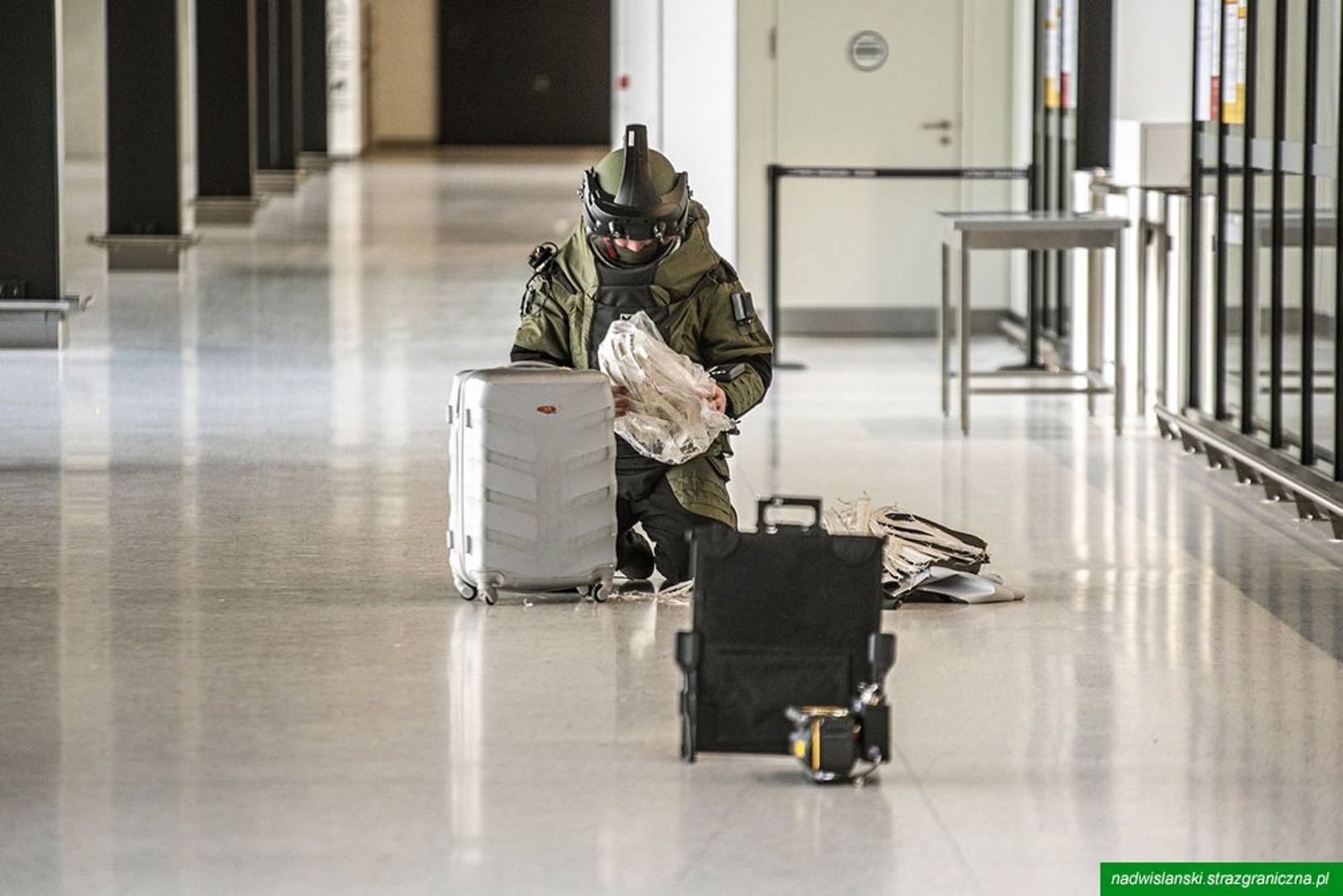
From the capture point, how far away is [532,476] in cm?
566

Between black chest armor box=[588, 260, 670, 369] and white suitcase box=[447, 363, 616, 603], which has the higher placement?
black chest armor box=[588, 260, 670, 369]

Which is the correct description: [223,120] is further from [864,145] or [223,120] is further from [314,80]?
[314,80]

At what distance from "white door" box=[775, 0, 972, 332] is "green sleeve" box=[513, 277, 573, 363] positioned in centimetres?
643

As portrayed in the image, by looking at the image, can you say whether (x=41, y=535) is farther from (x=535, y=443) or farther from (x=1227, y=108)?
(x=1227, y=108)

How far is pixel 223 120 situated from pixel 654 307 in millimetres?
15796

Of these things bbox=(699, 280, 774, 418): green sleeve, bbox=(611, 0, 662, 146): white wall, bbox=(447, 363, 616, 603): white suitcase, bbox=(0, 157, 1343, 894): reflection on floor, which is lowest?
bbox=(0, 157, 1343, 894): reflection on floor

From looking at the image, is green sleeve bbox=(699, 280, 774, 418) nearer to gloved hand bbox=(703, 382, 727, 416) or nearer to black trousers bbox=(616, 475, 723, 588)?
gloved hand bbox=(703, 382, 727, 416)

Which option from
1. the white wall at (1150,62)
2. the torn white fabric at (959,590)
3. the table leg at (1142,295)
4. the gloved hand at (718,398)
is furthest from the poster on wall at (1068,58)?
the gloved hand at (718,398)

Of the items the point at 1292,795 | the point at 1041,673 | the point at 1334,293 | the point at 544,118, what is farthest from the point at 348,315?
the point at 544,118

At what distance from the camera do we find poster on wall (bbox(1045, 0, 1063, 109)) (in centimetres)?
1130

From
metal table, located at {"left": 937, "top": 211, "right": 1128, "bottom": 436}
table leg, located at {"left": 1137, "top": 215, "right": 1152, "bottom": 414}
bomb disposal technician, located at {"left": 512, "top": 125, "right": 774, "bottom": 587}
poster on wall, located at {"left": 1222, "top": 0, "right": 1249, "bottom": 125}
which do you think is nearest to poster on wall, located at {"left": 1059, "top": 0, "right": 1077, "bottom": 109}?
table leg, located at {"left": 1137, "top": 215, "right": 1152, "bottom": 414}

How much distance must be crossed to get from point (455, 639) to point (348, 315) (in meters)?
8.26

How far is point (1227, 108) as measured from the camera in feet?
26.8

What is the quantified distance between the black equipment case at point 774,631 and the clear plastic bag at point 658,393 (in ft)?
4.97
